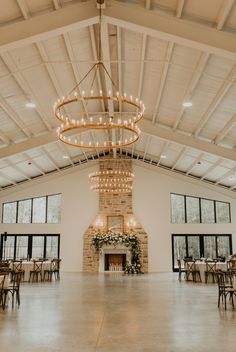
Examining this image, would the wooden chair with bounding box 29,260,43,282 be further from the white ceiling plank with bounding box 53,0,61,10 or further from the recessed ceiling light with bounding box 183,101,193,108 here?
the white ceiling plank with bounding box 53,0,61,10

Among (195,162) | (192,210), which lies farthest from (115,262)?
(195,162)

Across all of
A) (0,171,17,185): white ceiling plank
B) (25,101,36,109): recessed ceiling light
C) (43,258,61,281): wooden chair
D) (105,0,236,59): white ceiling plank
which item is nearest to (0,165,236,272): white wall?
(0,171,17,185): white ceiling plank

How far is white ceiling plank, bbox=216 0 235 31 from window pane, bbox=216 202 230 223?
43.6ft

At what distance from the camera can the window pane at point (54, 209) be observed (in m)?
19.4

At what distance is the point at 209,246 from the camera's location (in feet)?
62.2

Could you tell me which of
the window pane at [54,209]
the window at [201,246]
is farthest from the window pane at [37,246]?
the window at [201,246]

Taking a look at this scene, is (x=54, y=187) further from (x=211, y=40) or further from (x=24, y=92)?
(x=211, y=40)

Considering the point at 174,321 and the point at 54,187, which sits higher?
the point at 54,187

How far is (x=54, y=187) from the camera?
19562 mm

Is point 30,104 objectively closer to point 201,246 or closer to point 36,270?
point 36,270

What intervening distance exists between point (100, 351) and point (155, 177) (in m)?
15.1

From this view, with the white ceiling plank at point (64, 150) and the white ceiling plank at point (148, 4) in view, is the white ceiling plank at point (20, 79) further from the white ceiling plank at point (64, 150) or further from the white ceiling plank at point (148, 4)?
the white ceiling plank at point (64, 150)

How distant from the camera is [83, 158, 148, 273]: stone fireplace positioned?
→ 18.4 meters

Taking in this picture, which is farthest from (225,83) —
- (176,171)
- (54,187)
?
(54,187)
